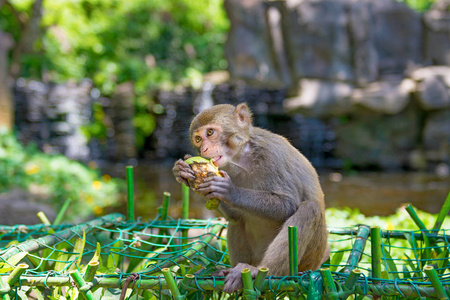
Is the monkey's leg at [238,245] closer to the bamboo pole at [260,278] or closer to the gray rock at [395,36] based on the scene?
the bamboo pole at [260,278]

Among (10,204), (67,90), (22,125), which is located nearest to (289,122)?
(67,90)

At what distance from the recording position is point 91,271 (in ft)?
6.42

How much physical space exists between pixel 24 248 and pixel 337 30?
35.1 feet

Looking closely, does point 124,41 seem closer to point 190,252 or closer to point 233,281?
point 190,252

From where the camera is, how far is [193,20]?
64.4 ft

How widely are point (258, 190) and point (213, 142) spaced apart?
377mm

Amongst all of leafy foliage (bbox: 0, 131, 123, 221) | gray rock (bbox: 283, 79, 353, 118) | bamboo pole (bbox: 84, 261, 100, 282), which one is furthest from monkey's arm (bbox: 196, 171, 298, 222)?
gray rock (bbox: 283, 79, 353, 118)

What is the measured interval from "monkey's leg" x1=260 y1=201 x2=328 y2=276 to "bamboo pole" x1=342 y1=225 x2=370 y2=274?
0.53 feet

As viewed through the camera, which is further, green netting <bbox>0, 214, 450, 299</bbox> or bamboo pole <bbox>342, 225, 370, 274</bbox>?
bamboo pole <bbox>342, 225, 370, 274</bbox>

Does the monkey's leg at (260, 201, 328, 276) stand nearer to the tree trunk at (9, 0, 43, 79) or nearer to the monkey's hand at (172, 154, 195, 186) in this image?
the monkey's hand at (172, 154, 195, 186)

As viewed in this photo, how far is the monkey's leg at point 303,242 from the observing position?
2186mm

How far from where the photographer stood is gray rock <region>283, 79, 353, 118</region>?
11227 millimetres

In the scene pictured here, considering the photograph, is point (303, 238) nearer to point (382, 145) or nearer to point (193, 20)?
point (382, 145)

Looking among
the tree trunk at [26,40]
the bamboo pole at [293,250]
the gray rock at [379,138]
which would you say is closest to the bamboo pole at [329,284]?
the bamboo pole at [293,250]
